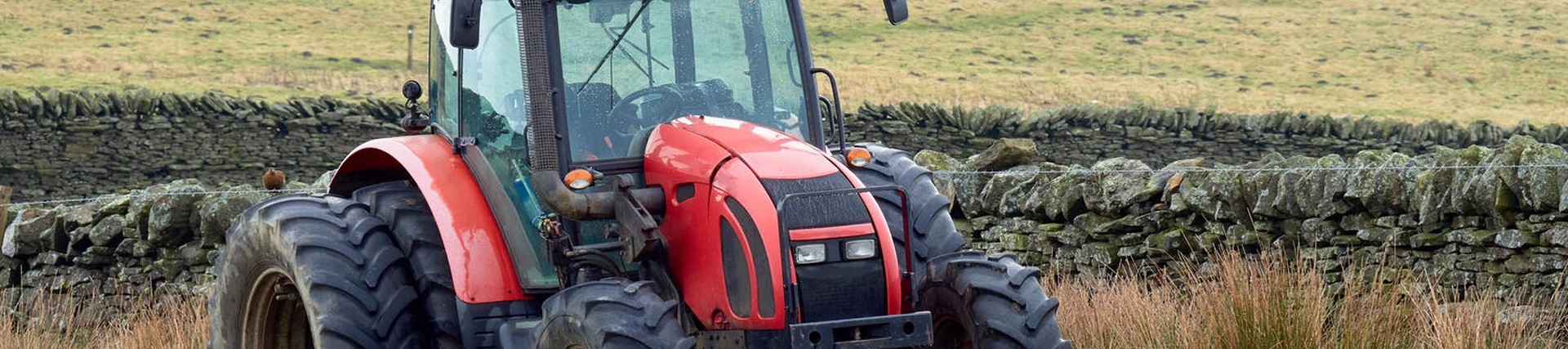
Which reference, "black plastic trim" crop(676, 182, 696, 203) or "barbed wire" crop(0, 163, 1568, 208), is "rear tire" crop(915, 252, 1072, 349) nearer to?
"black plastic trim" crop(676, 182, 696, 203)

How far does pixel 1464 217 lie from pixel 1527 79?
81.9 feet

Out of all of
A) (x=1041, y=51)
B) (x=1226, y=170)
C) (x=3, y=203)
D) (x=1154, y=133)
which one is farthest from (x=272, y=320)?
(x=1041, y=51)

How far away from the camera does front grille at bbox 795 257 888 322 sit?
401cm

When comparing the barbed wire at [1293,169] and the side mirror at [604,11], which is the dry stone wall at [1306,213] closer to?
the barbed wire at [1293,169]

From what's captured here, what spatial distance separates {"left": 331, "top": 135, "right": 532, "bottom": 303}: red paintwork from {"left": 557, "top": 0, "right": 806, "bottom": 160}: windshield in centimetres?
37

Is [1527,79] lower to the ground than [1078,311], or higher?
lower

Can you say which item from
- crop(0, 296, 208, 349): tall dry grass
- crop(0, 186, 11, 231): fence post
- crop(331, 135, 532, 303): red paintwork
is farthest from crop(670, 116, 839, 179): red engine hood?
crop(0, 186, 11, 231): fence post

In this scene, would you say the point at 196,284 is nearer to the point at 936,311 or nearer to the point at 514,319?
the point at 514,319

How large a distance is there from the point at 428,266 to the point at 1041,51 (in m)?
30.3

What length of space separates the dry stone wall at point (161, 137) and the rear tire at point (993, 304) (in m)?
16.7

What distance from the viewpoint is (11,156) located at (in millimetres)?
19469

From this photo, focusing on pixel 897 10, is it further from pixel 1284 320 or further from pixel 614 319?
pixel 1284 320

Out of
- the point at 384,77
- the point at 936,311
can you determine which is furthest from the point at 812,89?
the point at 384,77

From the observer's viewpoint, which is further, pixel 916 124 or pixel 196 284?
pixel 916 124
